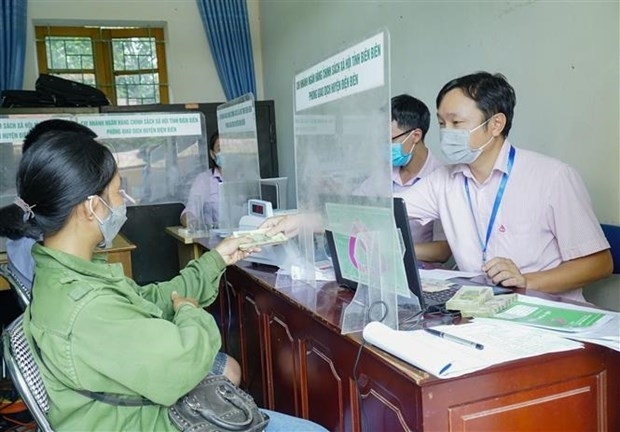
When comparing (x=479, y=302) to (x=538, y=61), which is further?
(x=538, y=61)

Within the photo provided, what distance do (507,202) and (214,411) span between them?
1146 mm

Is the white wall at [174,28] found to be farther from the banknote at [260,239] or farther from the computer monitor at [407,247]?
the computer monitor at [407,247]

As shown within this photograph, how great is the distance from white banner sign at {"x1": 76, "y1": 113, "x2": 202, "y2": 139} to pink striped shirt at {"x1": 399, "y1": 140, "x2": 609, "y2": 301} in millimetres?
1619

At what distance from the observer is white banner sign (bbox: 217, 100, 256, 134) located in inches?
102

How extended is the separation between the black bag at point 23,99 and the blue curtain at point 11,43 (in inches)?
16.3

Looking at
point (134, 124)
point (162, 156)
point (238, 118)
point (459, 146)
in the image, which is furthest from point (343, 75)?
point (162, 156)

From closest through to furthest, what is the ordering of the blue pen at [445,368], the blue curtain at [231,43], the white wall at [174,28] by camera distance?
the blue pen at [445,368] → the white wall at [174,28] → the blue curtain at [231,43]

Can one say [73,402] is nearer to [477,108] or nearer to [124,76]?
[477,108]

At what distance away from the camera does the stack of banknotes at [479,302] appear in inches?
48.2

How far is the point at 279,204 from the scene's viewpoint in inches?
104

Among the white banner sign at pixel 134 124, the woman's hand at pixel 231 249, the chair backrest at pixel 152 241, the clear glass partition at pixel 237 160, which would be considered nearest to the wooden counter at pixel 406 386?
the woman's hand at pixel 231 249

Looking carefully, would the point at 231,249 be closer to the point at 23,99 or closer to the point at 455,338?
the point at 455,338

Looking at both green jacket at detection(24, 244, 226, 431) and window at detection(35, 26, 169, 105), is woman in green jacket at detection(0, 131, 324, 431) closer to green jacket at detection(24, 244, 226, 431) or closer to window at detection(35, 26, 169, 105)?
green jacket at detection(24, 244, 226, 431)

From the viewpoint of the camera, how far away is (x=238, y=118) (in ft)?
9.01
